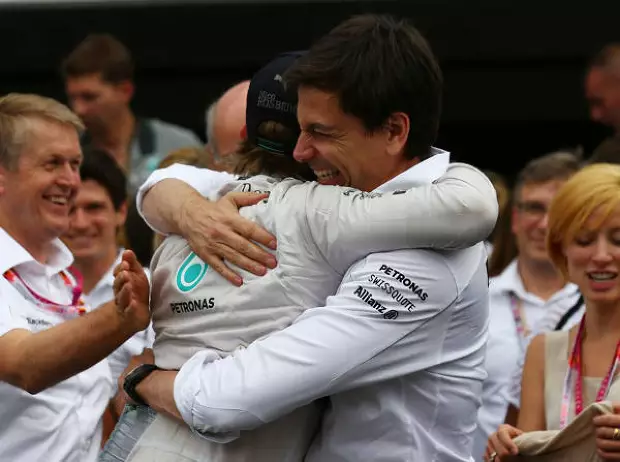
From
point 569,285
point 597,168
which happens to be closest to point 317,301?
point 597,168

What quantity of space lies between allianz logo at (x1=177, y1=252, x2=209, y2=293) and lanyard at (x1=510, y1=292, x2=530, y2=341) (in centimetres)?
268

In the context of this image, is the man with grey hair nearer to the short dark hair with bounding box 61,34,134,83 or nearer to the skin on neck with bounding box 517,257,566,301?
the skin on neck with bounding box 517,257,566,301

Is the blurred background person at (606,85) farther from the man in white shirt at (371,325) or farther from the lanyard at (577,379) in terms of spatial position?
the man in white shirt at (371,325)

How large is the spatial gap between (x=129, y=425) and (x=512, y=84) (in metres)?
5.54

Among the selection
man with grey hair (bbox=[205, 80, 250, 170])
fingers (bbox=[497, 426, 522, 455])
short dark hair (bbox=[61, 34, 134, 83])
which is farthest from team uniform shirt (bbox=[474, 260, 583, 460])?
short dark hair (bbox=[61, 34, 134, 83])

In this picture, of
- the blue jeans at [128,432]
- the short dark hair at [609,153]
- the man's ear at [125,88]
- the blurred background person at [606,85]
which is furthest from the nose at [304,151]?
the blurred background person at [606,85]

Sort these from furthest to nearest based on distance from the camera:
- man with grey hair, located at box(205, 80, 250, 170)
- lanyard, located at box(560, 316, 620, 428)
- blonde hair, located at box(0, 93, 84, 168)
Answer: man with grey hair, located at box(205, 80, 250, 170) → blonde hair, located at box(0, 93, 84, 168) → lanyard, located at box(560, 316, 620, 428)

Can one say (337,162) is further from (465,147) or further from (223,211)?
(465,147)

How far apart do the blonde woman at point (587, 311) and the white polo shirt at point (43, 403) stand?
1307 mm

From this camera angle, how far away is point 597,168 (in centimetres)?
427

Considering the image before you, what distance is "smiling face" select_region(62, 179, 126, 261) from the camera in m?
5.76

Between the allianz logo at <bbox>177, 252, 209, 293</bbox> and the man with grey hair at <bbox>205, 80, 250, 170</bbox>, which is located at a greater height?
the allianz logo at <bbox>177, 252, 209, 293</bbox>

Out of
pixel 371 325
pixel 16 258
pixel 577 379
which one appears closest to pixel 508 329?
pixel 577 379

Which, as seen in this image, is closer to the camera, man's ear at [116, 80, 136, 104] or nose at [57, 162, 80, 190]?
nose at [57, 162, 80, 190]
